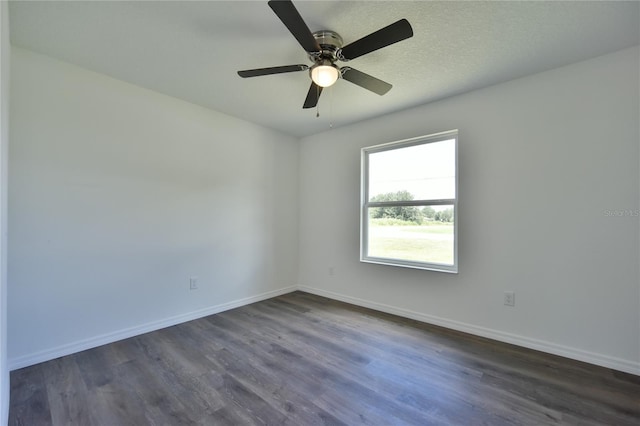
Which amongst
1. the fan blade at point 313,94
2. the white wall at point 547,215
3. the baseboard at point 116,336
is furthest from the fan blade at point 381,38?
the baseboard at point 116,336

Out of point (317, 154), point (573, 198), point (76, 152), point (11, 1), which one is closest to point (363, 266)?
point (317, 154)

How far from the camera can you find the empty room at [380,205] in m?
1.75

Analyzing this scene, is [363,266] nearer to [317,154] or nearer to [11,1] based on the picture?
[317,154]

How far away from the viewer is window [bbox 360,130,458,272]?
3.00 meters

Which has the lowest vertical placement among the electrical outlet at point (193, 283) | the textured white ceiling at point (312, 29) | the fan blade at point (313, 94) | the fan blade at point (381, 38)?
the electrical outlet at point (193, 283)

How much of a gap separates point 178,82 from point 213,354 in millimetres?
2566

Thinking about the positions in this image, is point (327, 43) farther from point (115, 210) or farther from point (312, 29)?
point (115, 210)

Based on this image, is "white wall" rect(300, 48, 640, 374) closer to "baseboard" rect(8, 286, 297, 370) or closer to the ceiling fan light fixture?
the ceiling fan light fixture

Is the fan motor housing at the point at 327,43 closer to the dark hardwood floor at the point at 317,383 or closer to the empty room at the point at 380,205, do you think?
the empty room at the point at 380,205

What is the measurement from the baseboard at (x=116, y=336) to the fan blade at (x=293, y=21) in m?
2.97

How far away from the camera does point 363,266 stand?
3.64 m

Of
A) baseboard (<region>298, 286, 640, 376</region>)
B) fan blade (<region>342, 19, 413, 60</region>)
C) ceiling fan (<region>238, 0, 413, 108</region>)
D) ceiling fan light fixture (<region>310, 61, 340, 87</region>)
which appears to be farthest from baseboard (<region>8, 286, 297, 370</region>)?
fan blade (<region>342, 19, 413, 60</region>)

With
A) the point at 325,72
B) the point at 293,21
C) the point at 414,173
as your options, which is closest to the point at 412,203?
the point at 414,173

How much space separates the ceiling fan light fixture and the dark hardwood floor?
2.19 meters
